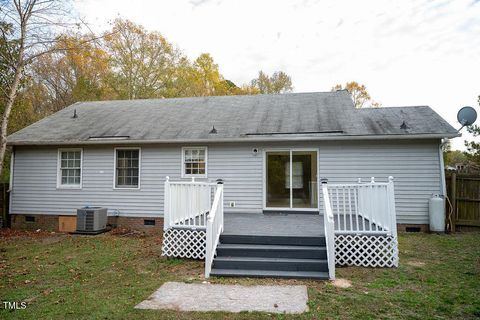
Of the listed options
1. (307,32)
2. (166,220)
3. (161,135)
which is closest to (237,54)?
(307,32)

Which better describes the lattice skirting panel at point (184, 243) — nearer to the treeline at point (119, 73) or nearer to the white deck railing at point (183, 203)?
the white deck railing at point (183, 203)

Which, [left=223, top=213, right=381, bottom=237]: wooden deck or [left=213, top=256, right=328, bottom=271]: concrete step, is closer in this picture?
[left=213, top=256, right=328, bottom=271]: concrete step

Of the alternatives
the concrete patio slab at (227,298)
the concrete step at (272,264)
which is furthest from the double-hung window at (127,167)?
the concrete patio slab at (227,298)

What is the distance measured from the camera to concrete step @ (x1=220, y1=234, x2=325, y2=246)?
6523 mm

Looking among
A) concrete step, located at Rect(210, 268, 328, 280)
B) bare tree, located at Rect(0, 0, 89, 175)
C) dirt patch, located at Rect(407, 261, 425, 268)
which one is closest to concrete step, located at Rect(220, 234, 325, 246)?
concrete step, located at Rect(210, 268, 328, 280)

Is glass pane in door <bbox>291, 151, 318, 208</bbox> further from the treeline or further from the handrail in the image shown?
the treeline

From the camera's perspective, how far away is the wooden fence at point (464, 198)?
9898 mm

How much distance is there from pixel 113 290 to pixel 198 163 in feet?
19.8

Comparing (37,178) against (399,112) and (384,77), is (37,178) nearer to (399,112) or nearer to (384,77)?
(399,112)

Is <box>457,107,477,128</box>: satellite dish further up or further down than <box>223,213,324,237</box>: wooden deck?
further up

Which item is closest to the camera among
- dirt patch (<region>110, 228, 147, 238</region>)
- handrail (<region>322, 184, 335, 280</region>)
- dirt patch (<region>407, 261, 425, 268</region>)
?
handrail (<region>322, 184, 335, 280</region>)

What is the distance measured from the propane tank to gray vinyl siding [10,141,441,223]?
0.85 feet

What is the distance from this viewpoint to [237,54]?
2539 centimetres

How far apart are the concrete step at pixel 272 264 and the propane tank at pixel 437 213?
5306 millimetres
